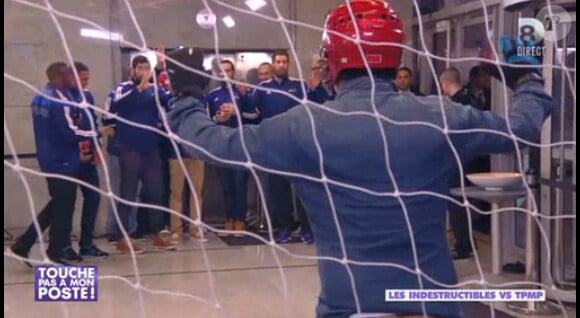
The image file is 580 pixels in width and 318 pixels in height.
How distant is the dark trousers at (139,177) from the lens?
5.33 m

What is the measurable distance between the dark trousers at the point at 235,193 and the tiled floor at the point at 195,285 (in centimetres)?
43

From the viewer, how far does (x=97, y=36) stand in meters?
5.88

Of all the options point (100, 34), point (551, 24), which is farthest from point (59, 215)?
point (551, 24)

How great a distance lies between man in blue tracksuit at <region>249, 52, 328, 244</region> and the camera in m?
5.46

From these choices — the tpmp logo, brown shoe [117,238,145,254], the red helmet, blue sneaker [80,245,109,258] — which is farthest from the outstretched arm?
brown shoe [117,238,145,254]

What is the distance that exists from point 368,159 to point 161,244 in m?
4.01

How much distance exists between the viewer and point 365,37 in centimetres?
154

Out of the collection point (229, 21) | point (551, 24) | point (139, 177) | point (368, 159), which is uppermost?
point (229, 21)

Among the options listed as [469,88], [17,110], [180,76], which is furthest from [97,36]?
[180,76]

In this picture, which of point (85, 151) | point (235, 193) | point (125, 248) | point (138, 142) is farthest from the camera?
point (235, 193)

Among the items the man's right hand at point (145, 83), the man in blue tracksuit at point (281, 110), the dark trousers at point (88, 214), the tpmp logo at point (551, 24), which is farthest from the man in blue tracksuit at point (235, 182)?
the tpmp logo at point (551, 24)

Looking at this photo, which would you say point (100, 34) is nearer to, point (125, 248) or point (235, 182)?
point (235, 182)

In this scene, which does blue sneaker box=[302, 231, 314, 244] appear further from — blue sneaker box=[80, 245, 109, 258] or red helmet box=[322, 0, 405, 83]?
red helmet box=[322, 0, 405, 83]

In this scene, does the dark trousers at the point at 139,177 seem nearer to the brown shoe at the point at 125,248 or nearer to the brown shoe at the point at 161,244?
the brown shoe at the point at 125,248
